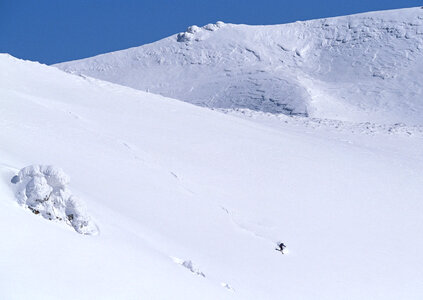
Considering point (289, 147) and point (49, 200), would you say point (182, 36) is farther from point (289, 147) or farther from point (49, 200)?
point (49, 200)

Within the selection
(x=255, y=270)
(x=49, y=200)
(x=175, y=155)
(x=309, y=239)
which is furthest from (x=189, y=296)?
(x=175, y=155)

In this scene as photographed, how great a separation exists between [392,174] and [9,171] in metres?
13.4

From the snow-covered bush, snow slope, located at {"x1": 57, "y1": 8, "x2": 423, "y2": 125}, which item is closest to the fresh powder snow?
the snow-covered bush

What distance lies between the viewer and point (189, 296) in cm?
671

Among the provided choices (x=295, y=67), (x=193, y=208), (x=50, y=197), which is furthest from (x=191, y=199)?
(x=295, y=67)

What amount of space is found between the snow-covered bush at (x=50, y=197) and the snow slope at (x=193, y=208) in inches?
7.4

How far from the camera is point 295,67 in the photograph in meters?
53.6

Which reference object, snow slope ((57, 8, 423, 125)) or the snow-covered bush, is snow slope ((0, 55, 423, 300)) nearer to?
the snow-covered bush

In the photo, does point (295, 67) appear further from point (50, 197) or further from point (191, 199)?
point (50, 197)

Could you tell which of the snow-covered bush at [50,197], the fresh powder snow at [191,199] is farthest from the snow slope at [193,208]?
the snow-covered bush at [50,197]

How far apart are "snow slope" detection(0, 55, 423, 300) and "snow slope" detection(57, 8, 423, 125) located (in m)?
23.7

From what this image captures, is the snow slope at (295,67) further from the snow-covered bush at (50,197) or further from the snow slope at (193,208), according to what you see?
the snow-covered bush at (50,197)

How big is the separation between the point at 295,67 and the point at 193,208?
4198 cm

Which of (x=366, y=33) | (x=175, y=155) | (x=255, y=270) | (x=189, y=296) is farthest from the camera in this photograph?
(x=366, y=33)
